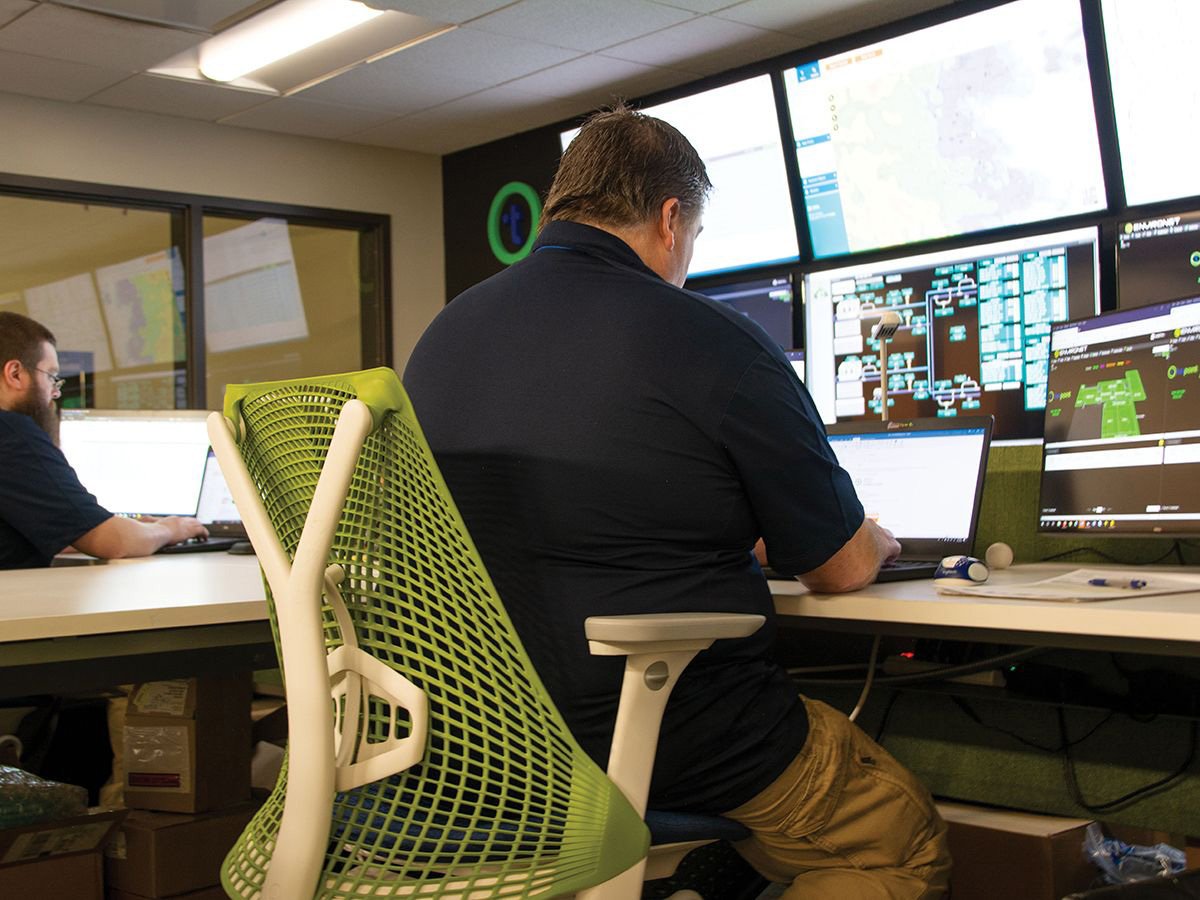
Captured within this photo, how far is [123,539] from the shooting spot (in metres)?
2.92

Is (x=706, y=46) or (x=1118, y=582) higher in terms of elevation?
(x=706, y=46)

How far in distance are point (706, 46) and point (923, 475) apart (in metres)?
2.82

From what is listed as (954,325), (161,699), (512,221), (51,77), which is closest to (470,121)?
(512,221)

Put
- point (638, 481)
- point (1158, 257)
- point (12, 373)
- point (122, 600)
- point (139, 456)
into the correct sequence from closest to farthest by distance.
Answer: point (638, 481) < point (122, 600) < point (12, 373) < point (139, 456) < point (1158, 257)

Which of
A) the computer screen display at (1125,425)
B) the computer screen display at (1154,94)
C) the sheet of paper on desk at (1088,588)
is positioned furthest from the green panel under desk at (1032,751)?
the computer screen display at (1154,94)

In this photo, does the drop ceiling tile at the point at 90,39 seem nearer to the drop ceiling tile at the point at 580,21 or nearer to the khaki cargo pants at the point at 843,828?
the drop ceiling tile at the point at 580,21

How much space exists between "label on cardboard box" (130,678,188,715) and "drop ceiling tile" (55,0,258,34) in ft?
8.41

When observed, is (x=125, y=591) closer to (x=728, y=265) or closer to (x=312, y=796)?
(x=312, y=796)

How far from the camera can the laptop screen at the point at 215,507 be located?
11.0 feet

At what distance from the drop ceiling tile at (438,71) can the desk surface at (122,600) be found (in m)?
2.60

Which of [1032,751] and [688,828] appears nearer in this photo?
[688,828]

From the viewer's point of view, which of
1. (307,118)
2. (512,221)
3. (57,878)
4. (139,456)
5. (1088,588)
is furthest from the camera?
(512,221)

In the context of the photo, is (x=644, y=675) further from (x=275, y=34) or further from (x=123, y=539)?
(x=275, y=34)

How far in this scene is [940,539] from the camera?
7.09ft
